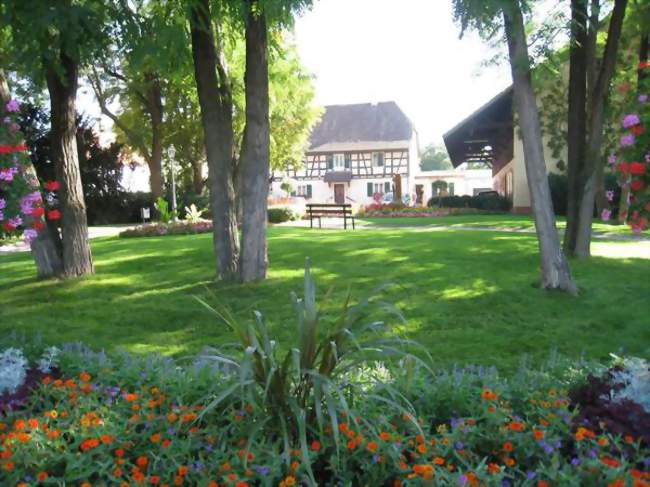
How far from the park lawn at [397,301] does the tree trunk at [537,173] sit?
10.6 inches

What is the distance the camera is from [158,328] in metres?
6.45

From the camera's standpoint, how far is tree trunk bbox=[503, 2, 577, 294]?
6.70m

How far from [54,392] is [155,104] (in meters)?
27.1

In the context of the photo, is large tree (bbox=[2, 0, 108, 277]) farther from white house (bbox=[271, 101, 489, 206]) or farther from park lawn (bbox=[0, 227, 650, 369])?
white house (bbox=[271, 101, 489, 206])

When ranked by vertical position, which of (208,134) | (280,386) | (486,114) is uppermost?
(486,114)

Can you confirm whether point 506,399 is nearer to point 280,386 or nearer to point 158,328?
point 280,386

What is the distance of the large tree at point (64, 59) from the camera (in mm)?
5883

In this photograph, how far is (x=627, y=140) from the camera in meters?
4.79

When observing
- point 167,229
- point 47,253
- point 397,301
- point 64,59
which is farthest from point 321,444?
point 167,229

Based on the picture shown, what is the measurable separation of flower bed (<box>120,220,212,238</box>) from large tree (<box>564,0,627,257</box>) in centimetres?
1270

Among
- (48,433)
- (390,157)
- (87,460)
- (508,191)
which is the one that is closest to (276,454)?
(87,460)

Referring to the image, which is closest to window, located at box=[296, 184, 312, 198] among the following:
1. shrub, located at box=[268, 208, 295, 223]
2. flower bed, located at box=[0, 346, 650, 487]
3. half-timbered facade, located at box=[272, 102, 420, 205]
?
half-timbered facade, located at box=[272, 102, 420, 205]

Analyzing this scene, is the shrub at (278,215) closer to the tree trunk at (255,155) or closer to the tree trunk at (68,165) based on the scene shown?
the tree trunk at (68,165)

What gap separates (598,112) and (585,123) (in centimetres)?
49
